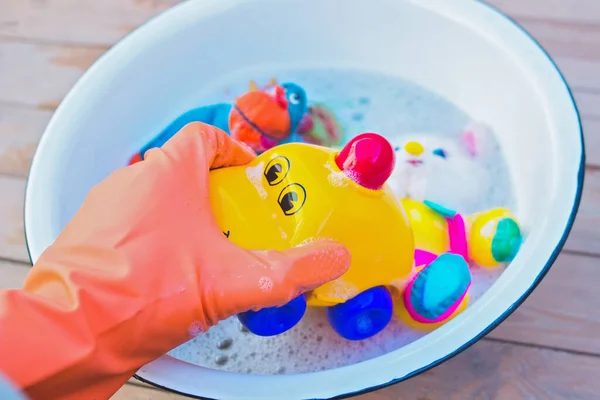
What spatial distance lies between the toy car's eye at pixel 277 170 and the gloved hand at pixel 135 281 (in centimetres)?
6

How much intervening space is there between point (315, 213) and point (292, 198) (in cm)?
3

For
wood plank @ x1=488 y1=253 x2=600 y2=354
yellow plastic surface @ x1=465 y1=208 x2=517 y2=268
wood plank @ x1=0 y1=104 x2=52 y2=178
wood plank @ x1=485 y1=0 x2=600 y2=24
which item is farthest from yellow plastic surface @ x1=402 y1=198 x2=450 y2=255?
wood plank @ x1=0 y1=104 x2=52 y2=178

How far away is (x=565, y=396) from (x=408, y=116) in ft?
1.51

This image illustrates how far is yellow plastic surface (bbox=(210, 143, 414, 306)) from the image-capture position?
557mm

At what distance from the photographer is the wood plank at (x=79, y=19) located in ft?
3.60

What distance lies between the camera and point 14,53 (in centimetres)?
109

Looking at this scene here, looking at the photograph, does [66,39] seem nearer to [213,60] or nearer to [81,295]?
[213,60]

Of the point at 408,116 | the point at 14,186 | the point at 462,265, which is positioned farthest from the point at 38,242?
the point at 408,116

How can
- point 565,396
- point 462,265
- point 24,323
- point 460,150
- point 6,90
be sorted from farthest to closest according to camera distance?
1. point 6,90
2. point 460,150
3. point 565,396
4. point 462,265
5. point 24,323

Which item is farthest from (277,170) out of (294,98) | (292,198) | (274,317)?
(294,98)

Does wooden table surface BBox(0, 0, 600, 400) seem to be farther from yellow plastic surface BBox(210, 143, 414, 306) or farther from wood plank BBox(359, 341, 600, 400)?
yellow plastic surface BBox(210, 143, 414, 306)

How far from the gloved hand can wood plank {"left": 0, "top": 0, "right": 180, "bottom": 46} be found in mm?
621

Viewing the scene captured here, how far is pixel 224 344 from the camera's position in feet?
2.43

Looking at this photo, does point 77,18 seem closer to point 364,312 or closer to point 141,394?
point 141,394
